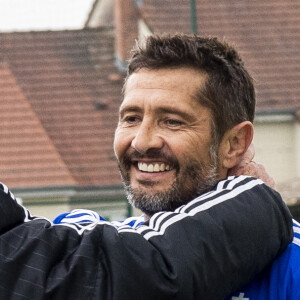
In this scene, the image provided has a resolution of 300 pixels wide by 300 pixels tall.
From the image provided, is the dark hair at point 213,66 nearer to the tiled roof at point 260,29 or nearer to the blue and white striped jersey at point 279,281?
the blue and white striped jersey at point 279,281

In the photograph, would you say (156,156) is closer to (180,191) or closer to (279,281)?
(180,191)

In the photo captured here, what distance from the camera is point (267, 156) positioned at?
13000 millimetres

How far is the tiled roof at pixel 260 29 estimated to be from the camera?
653 inches

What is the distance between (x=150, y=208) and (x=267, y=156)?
1014 centimetres

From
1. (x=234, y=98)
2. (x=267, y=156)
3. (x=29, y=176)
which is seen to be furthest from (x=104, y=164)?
(x=234, y=98)

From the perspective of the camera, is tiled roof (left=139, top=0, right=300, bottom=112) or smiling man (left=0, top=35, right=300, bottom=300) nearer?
smiling man (left=0, top=35, right=300, bottom=300)

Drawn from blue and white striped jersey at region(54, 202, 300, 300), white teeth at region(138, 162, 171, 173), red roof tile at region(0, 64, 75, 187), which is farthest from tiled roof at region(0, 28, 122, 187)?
blue and white striped jersey at region(54, 202, 300, 300)

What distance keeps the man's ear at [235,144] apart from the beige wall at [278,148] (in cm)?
899

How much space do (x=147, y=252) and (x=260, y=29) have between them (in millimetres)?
15816

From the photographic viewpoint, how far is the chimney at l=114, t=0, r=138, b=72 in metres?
18.9

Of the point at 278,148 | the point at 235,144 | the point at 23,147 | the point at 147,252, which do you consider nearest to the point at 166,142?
the point at 235,144

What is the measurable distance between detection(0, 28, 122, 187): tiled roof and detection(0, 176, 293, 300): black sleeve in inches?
451

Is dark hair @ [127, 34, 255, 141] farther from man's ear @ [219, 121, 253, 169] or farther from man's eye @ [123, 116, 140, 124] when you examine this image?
man's eye @ [123, 116, 140, 124]

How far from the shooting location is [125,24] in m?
19.3
